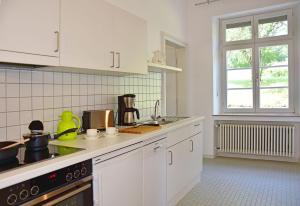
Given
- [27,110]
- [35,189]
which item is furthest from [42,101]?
[35,189]

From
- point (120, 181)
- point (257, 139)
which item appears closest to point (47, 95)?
point (120, 181)

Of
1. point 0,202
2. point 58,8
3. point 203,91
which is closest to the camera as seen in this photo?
point 0,202

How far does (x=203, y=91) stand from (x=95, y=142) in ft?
10.8

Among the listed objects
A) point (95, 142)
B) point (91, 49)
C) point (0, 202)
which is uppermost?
point (91, 49)

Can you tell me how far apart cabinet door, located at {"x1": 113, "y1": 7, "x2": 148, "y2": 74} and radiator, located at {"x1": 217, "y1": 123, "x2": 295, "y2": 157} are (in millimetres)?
2629

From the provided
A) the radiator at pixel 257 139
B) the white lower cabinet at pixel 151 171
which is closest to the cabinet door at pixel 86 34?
the white lower cabinet at pixel 151 171

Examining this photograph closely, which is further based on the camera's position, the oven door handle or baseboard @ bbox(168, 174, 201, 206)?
baseboard @ bbox(168, 174, 201, 206)

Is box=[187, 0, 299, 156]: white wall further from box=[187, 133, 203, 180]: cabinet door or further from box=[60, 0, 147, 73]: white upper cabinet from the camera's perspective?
box=[60, 0, 147, 73]: white upper cabinet

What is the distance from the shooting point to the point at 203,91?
473cm

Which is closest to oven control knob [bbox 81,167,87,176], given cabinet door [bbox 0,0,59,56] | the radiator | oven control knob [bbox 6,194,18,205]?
oven control knob [bbox 6,194,18,205]

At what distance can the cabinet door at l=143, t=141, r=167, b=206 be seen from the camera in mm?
2098

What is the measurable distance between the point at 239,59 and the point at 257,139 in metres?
1.51

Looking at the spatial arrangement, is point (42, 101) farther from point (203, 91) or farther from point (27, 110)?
point (203, 91)

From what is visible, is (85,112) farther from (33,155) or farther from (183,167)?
(183,167)
